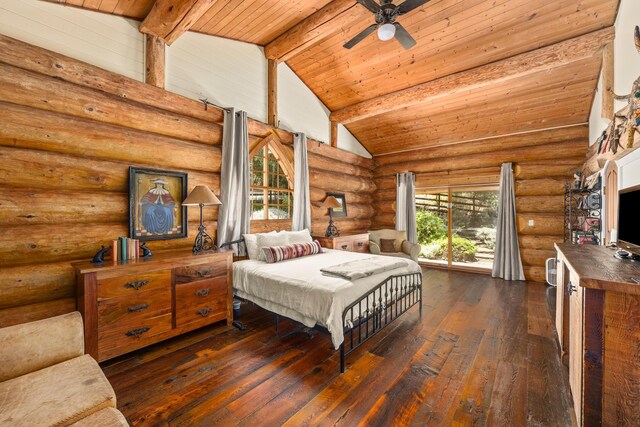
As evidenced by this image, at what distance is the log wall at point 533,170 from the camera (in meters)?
5.09

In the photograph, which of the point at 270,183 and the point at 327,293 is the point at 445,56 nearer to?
the point at 270,183

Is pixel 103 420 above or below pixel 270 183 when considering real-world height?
below

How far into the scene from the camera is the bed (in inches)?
95.5

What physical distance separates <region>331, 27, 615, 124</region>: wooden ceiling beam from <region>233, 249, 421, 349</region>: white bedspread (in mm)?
3061

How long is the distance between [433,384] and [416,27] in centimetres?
440

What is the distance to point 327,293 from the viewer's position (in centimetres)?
245

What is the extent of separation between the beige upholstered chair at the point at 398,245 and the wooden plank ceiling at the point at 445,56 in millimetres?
2350

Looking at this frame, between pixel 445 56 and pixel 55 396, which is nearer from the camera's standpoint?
pixel 55 396

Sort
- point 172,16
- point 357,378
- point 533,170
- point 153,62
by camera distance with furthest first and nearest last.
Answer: point 533,170, point 153,62, point 172,16, point 357,378

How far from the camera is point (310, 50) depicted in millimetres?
4746

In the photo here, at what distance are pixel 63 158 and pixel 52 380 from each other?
2.17m

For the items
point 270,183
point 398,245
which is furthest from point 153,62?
point 398,245

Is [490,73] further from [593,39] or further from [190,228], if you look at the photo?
[190,228]

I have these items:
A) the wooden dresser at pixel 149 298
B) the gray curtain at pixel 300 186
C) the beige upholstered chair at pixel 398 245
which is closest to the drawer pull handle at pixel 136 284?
the wooden dresser at pixel 149 298
